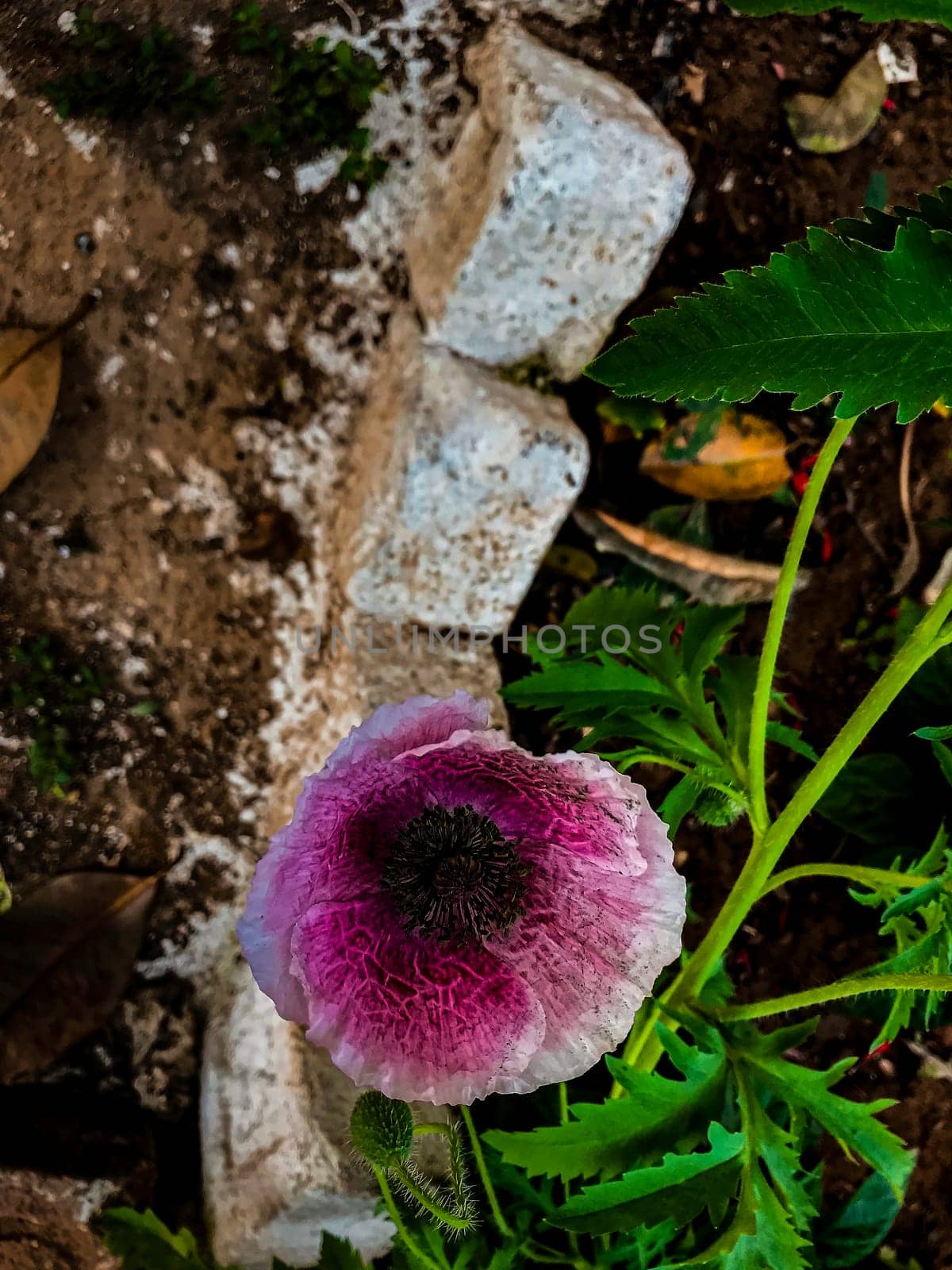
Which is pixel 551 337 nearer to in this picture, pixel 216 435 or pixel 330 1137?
pixel 216 435

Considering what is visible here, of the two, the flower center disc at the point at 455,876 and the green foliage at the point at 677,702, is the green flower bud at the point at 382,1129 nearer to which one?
the flower center disc at the point at 455,876

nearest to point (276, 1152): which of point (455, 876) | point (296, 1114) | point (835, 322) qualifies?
point (296, 1114)

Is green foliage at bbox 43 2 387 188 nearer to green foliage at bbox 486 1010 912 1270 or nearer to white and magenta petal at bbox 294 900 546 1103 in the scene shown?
white and magenta petal at bbox 294 900 546 1103

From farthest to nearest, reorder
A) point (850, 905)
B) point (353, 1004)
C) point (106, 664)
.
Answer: point (850, 905), point (106, 664), point (353, 1004)

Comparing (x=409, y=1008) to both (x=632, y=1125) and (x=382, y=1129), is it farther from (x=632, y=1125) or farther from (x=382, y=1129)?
(x=632, y=1125)

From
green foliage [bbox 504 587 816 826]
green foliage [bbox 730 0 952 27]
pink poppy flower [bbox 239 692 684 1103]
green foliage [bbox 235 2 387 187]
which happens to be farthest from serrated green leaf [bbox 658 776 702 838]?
green foliage [bbox 235 2 387 187]

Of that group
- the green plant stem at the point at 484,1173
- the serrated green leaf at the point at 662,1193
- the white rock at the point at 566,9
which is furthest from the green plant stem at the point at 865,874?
the white rock at the point at 566,9

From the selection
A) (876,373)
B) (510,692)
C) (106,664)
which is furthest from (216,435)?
(876,373)
